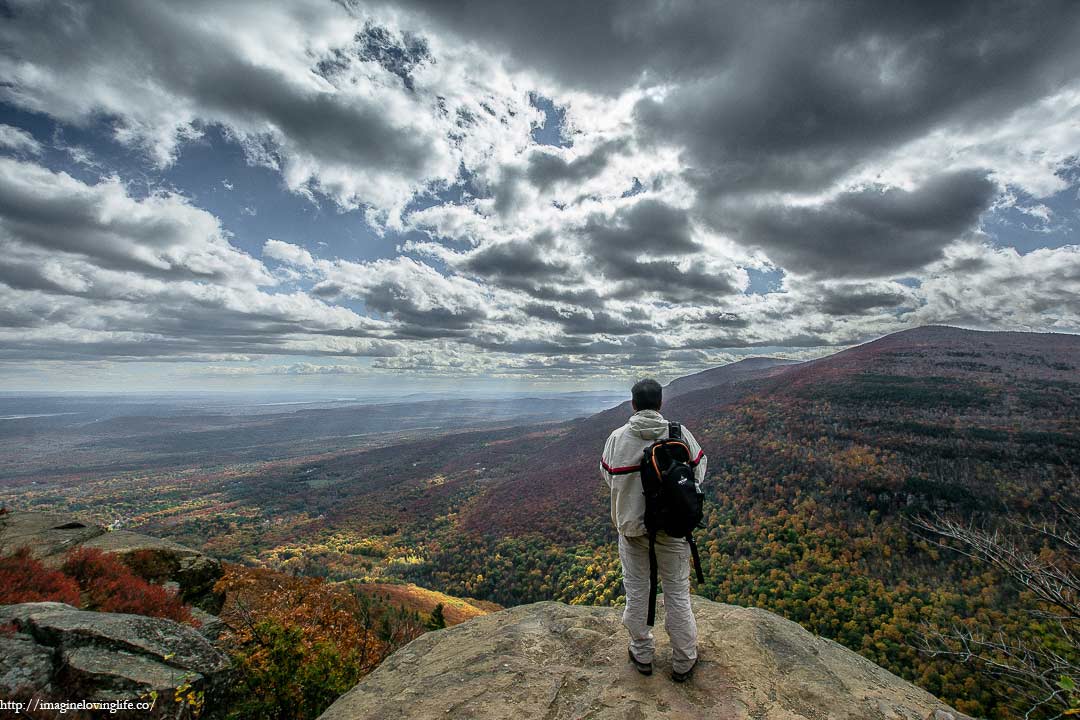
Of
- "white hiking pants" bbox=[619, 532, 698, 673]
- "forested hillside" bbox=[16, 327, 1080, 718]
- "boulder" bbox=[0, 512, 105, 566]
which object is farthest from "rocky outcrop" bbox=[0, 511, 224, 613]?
"forested hillside" bbox=[16, 327, 1080, 718]

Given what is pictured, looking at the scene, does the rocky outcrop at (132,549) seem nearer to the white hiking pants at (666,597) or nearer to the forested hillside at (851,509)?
the white hiking pants at (666,597)

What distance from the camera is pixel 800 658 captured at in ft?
20.5

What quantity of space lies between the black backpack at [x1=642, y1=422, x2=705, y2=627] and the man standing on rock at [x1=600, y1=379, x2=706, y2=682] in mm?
141

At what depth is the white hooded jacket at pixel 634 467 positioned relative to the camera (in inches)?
205

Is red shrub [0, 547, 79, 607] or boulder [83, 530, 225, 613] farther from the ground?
red shrub [0, 547, 79, 607]

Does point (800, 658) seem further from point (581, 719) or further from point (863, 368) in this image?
point (863, 368)

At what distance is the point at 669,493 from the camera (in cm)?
493

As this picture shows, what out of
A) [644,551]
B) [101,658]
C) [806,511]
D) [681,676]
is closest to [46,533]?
[101,658]

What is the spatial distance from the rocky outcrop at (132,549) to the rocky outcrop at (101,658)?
6974mm

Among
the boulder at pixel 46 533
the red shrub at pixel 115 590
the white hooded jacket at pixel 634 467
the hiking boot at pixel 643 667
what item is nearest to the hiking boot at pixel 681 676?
the hiking boot at pixel 643 667

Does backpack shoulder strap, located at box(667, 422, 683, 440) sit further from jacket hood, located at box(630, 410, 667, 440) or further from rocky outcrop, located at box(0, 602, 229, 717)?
rocky outcrop, located at box(0, 602, 229, 717)

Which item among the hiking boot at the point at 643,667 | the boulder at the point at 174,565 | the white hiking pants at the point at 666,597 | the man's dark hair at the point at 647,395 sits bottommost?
the boulder at the point at 174,565

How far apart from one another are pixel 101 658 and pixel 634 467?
8524 mm

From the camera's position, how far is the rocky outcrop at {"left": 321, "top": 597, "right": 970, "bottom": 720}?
4.98 metres
